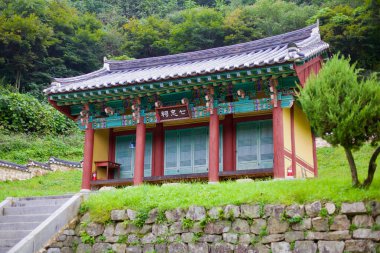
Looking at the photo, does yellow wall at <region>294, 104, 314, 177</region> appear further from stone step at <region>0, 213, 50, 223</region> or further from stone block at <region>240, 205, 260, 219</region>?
stone step at <region>0, 213, 50, 223</region>

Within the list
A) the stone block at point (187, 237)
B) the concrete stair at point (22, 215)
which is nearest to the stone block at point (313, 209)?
the stone block at point (187, 237)

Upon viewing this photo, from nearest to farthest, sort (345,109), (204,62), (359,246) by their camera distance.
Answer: (359,246), (345,109), (204,62)

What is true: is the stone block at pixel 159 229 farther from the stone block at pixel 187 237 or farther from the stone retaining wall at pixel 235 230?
the stone block at pixel 187 237

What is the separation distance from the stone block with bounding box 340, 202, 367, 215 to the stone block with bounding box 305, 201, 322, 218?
1.50 feet

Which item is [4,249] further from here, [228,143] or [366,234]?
[366,234]

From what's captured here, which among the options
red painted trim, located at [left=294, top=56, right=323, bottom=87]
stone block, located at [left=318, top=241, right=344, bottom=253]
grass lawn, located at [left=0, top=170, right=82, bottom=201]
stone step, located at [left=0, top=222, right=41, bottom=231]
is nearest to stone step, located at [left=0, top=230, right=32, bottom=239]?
stone step, located at [left=0, top=222, right=41, bottom=231]

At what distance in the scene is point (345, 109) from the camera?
9117 millimetres

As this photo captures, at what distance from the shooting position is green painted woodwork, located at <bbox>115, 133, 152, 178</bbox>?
1663 cm

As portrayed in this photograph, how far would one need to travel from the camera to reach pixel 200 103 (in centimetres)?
1540

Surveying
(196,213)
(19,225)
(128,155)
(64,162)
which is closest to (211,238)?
(196,213)

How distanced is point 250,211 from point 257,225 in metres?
0.34

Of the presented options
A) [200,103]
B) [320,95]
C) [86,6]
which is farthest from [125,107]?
[86,6]

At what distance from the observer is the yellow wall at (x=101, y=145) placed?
55.5 feet

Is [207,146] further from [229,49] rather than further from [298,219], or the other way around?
[298,219]
